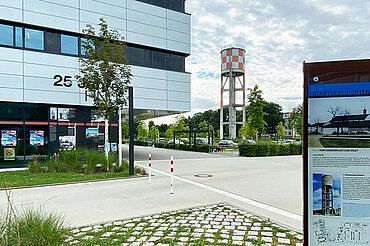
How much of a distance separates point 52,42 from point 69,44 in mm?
1060

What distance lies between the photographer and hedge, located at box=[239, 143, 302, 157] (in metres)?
23.4

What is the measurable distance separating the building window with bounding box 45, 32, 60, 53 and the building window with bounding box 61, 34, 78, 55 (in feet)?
1.03

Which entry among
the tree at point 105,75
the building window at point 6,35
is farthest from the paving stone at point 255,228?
the building window at point 6,35

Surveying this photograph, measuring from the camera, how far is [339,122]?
8.37ft

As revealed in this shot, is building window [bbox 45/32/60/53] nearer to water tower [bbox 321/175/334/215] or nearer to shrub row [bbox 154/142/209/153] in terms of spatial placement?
shrub row [bbox 154/142/209/153]

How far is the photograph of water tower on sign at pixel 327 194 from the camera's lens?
2.50 meters

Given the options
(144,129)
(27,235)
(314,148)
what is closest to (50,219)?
(27,235)

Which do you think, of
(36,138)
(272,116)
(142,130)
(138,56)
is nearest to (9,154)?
(36,138)

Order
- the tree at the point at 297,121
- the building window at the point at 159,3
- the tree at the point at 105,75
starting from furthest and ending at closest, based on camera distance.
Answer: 1. the tree at the point at 297,121
2. the building window at the point at 159,3
3. the tree at the point at 105,75

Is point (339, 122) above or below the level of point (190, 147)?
above

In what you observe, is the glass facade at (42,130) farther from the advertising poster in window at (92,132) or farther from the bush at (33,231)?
the bush at (33,231)

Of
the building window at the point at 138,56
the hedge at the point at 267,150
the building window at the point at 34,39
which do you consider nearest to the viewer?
the building window at the point at 34,39

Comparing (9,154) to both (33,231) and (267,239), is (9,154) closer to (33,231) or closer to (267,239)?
(33,231)

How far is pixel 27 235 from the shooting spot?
3746mm
